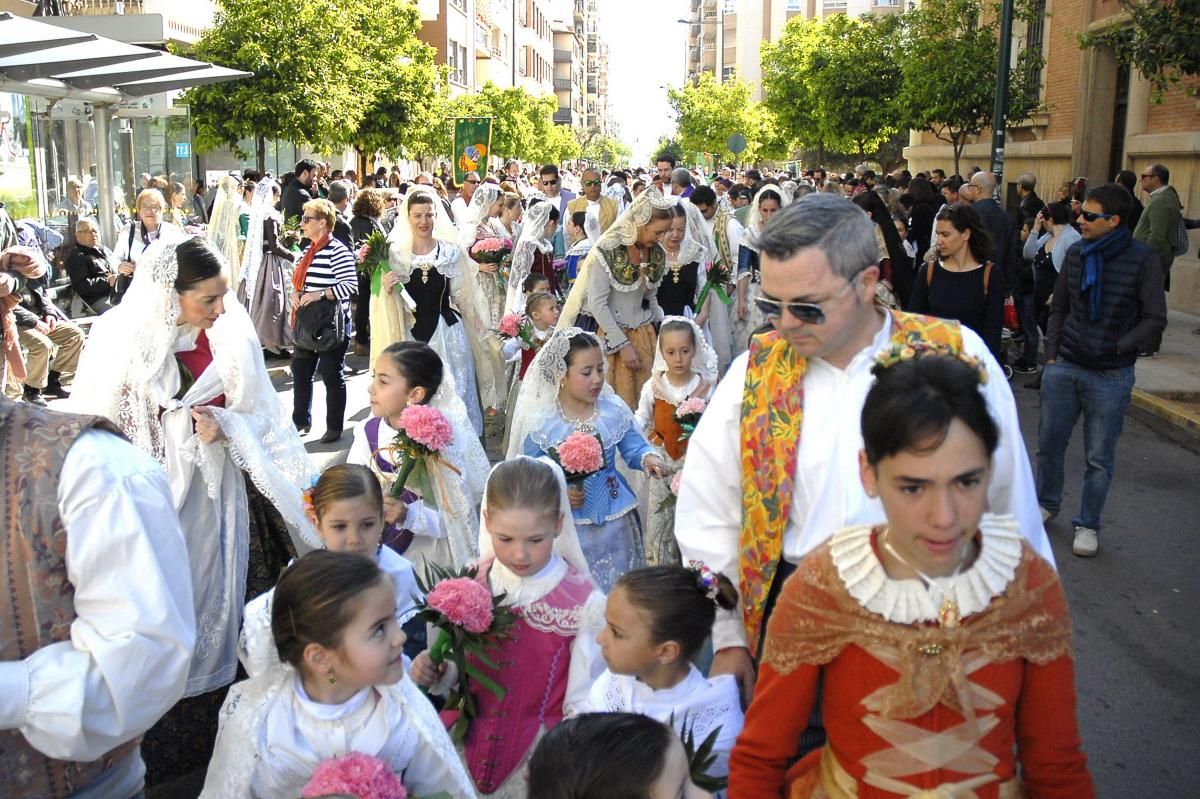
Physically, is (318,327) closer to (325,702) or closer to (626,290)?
(626,290)

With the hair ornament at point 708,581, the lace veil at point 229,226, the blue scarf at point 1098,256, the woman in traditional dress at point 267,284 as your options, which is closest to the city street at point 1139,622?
the blue scarf at point 1098,256

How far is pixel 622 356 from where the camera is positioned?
8328 millimetres

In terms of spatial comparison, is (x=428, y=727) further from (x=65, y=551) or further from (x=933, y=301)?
(x=933, y=301)

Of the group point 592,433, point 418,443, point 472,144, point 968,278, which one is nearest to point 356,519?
point 418,443

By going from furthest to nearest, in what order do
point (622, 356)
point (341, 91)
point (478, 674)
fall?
point (341, 91) → point (622, 356) → point (478, 674)

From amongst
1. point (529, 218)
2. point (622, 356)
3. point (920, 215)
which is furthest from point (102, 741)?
point (920, 215)

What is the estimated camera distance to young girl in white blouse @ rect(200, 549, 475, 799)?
126 inches

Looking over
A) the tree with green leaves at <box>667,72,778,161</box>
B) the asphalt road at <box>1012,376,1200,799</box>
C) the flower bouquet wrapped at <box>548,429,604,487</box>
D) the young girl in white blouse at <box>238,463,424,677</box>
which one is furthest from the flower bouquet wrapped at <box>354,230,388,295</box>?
the tree with green leaves at <box>667,72,778,161</box>

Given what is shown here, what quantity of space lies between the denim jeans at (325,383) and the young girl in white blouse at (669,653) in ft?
23.3

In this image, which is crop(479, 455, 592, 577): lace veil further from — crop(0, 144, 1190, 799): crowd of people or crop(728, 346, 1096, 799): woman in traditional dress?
crop(728, 346, 1096, 799): woman in traditional dress

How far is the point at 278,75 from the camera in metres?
23.7

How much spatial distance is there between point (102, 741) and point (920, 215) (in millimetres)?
14491

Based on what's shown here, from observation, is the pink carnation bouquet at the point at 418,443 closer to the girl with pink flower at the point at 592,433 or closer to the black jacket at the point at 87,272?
the girl with pink flower at the point at 592,433

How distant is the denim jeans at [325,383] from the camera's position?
1027 cm
